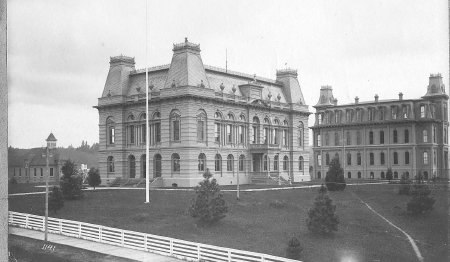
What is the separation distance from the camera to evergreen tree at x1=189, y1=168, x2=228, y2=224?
28.7 metres

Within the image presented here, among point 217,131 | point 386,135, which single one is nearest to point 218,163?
point 217,131

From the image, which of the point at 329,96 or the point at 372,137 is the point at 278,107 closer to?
the point at 329,96

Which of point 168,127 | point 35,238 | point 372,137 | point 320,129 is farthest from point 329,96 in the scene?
point 35,238

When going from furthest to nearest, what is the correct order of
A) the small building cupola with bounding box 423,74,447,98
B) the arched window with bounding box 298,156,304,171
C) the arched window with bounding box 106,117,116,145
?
the arched window with bounding box 298,156,304,171, the arched window with bounding box 106,117,116,145, the small building cupola with bounding box 423,74,447,98

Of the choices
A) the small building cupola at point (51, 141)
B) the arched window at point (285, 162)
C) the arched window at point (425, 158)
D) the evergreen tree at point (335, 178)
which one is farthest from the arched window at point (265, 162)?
the small building cupola at point (51, 141)

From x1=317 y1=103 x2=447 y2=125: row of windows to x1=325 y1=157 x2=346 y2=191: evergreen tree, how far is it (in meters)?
6.93

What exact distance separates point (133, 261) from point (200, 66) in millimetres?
29767

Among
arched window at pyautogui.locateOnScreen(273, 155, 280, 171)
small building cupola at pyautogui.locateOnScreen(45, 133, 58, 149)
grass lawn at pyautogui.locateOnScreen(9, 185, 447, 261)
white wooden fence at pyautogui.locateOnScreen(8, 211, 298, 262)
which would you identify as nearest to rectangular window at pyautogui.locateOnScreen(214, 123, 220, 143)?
arched window at pyautogui.locateOnScreen(273, 155, 280, 171)

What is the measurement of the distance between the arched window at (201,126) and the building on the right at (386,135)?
14.4 m

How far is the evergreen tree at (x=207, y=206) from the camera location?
94.3ft

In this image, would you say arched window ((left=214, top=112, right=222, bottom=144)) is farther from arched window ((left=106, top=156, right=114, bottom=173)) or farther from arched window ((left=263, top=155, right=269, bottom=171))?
arched window ((left=106, top=156, right=114, bottom=173))

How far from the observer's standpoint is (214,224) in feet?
95.8

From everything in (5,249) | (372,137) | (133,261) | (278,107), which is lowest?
(133,261)

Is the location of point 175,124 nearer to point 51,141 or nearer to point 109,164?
point 109,164
